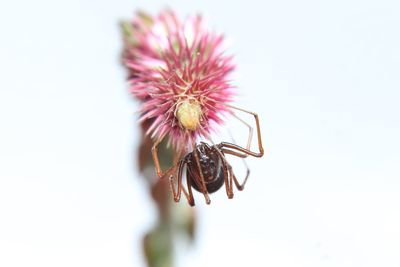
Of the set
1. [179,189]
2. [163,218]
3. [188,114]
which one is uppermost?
[188,114]

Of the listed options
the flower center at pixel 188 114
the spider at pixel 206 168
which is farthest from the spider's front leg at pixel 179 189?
the flower center at pixel 188 114

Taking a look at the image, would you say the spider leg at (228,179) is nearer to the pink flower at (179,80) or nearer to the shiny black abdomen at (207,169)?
the shiny black abdomen at (207,169)

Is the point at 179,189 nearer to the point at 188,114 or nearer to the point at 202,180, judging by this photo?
the point at 202,180

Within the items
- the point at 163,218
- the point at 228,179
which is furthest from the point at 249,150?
the point at 163,218

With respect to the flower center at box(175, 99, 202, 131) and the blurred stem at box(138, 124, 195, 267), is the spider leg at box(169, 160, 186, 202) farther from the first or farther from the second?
the flower center at box(175, 99, 202, 131)

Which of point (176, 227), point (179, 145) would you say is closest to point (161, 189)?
point (176, 227)

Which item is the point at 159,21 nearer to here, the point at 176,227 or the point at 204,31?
the point at 204,31
